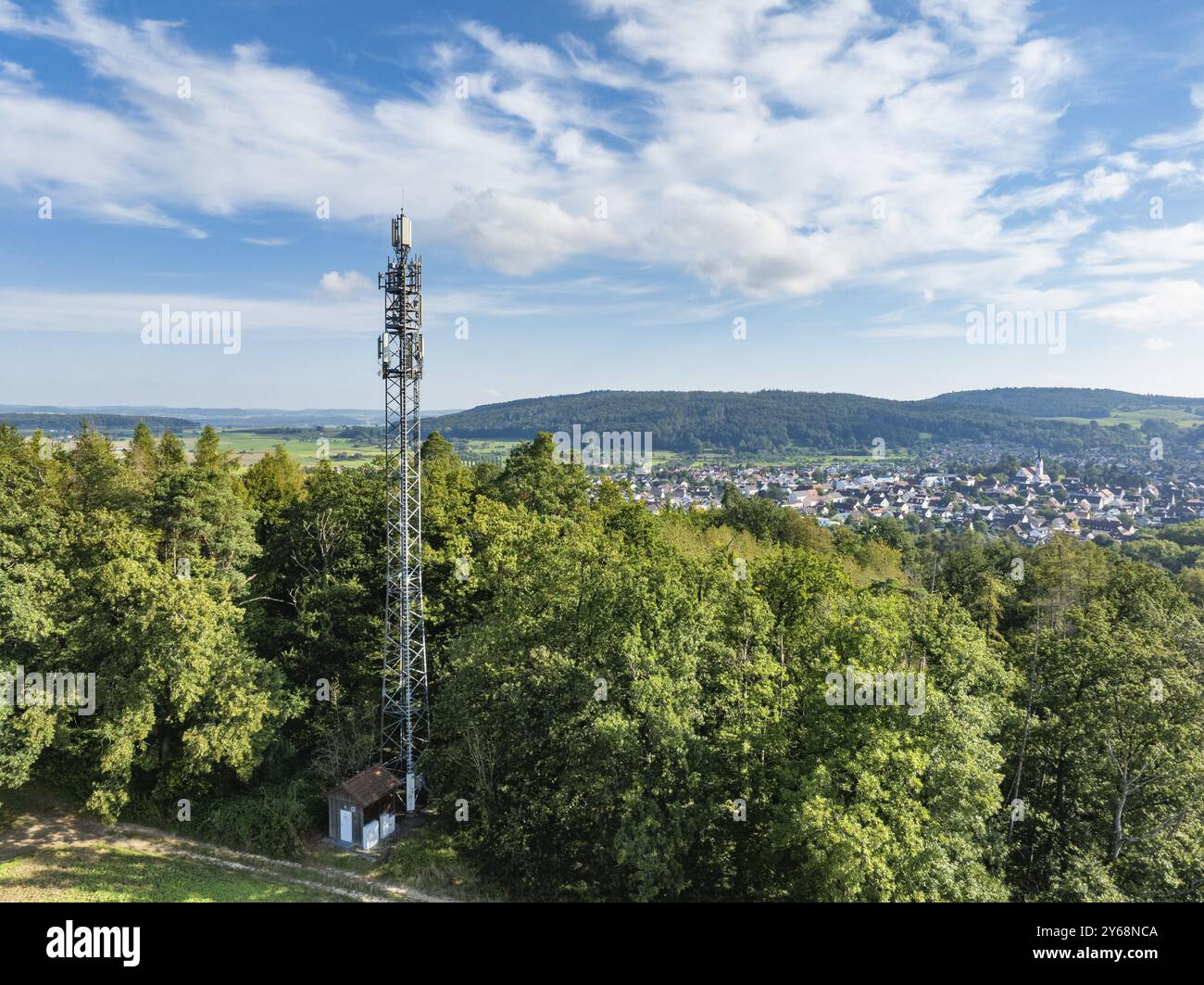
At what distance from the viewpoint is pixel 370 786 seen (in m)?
22.6

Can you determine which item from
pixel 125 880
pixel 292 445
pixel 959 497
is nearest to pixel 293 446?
pixel 292 445

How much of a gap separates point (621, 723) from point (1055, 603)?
2909 centimetres

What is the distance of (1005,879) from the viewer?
19.5 m

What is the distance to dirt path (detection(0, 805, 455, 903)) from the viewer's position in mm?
19875

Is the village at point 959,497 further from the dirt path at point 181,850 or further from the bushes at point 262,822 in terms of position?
the dirt path at point 181,850

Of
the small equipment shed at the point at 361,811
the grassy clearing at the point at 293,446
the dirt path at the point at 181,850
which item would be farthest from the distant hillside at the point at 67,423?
the small equipment shed at the point at 361,811

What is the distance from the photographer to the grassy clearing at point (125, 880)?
17719 mm

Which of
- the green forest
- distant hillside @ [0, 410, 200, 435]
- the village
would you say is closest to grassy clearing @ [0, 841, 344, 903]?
the green forest

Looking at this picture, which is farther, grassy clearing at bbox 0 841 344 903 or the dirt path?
the dirt path

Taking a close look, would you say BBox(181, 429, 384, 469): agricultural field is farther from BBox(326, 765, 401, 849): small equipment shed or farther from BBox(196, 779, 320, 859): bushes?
BBox(326, 765, 401, 849): small equipment shed

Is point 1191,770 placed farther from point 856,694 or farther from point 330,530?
point 330,530

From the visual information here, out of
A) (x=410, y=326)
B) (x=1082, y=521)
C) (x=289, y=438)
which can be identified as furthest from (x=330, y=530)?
(x=289, y=438)

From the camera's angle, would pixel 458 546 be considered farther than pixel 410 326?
Yes

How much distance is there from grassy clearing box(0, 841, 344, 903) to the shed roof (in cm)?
304
